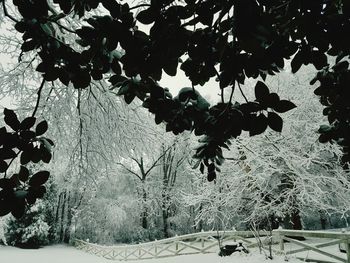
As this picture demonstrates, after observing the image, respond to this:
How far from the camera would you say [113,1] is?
1346 millimetres

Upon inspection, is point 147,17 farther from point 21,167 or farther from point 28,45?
point 21,167

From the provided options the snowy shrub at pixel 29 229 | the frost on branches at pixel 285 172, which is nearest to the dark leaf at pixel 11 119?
the frost on branches at pixel 285 172

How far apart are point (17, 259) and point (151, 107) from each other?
61.2 feet

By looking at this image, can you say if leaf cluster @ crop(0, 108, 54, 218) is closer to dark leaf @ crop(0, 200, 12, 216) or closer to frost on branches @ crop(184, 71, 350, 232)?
dark leaf @ crop(0, 200, 12, 216)

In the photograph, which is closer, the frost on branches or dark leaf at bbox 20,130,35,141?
dark leaf at bbox 20,130,35,141

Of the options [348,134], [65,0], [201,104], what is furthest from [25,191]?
[348,134]

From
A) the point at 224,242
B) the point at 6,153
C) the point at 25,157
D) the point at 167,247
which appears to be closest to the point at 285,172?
the point at 224,242

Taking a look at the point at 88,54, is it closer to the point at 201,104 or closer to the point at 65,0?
the point at 65,0

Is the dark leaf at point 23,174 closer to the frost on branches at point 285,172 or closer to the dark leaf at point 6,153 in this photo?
the dark leaf at point 6,153

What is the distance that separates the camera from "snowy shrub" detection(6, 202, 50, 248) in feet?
73.2

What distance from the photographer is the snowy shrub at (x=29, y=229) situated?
22.3 metres

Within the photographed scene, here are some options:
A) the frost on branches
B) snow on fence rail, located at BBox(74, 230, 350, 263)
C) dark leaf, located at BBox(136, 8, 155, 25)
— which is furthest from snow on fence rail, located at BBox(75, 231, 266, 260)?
dark leaf, located at BBox(136, 8, 155, 25)

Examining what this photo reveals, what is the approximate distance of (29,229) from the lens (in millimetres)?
22391

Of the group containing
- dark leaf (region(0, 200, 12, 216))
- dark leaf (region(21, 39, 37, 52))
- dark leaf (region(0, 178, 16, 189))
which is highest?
dark leaf (region(21, 39, 37, 52))
